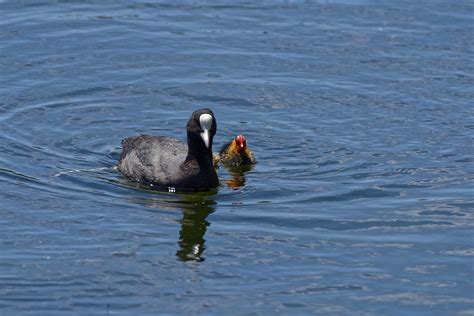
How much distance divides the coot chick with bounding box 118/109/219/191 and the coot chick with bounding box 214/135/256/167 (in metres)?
0.58

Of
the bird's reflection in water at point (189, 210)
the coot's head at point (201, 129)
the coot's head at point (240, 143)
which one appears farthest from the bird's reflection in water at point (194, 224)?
the coot's head at point (240, 143)

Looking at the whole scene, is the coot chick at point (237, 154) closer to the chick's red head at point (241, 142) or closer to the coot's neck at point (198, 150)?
the chick's red head at point (241, 142)

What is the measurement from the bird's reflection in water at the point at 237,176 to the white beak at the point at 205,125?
0.65 m

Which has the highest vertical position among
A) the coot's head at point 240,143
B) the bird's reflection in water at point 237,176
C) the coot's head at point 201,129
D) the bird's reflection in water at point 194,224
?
the coot's head at point 201,129

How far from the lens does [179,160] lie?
1341 centimetres

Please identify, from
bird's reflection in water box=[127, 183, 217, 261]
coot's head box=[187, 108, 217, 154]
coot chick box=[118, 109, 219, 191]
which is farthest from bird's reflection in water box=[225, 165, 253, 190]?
coot's head box=[187, 108, 217, 154]

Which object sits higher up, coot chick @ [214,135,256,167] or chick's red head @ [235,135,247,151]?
chick's red head @ [235,135,247,151]

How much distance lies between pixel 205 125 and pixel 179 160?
25.6 inches

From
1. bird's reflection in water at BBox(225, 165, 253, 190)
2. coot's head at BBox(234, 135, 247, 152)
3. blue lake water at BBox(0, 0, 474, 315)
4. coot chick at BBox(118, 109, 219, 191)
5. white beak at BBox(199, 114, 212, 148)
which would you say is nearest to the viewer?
blue lake water at BBox(0, 0, 474, 315)

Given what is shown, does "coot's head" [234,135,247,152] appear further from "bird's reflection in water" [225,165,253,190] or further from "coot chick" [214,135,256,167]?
"bird's reflection in water" [225,165,253,190]

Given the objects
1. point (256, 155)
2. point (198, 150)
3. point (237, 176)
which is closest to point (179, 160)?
point (198, 150)

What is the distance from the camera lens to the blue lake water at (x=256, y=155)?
10.4 m

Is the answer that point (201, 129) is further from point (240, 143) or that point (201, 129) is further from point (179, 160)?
point (240, 143)

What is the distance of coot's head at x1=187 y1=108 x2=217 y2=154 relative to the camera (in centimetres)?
1292
